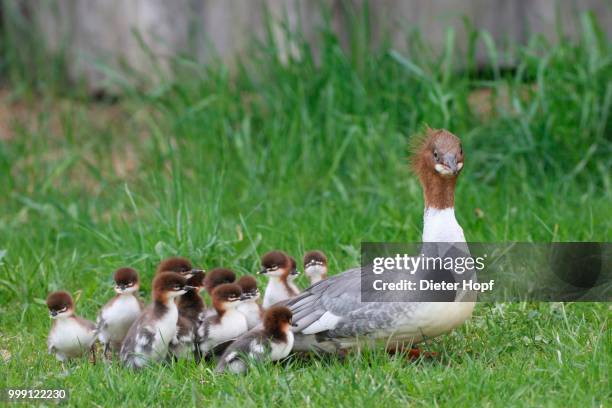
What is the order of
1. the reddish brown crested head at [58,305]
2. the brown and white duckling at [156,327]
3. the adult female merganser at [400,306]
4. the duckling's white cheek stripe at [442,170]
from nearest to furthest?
1. the adult female merganser at [400,306]
2. the brown and white duckling at [156,327]
3. the duckling's white cheek stripe at [442,170]
4. the reddish brown crested head at [58,305]

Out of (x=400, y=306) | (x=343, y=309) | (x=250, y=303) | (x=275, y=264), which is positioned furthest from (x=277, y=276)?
(x=400, y=306)

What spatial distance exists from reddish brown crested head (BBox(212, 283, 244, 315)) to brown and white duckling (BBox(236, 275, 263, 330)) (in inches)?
4.5

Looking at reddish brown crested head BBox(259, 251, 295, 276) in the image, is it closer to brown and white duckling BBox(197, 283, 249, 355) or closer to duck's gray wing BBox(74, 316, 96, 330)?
brown and white duckling BBox(197, 283, 249, 355)

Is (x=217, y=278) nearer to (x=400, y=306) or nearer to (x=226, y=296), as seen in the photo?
(x=226, y=296)

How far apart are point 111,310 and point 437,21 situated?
4.35 metres

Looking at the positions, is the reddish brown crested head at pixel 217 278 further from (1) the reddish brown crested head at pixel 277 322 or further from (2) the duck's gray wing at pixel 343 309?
(1) the reddish brown crested head at pixel 277 322

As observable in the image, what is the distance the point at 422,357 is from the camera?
4.50 metres

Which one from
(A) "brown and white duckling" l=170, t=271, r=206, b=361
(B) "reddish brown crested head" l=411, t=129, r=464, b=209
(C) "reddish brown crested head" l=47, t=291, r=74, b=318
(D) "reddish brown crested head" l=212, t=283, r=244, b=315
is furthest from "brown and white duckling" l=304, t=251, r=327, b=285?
(C) "reddish brown crested head" l=47, t=291, r=74, b=318

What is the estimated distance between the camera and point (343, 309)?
460cm

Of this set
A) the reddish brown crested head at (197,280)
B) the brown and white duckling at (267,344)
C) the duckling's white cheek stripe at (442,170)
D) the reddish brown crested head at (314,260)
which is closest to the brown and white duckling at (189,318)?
the reddish brown crested head at (197,280)

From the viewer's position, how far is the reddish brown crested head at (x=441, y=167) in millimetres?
4711

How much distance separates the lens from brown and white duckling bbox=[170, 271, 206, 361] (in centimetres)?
473

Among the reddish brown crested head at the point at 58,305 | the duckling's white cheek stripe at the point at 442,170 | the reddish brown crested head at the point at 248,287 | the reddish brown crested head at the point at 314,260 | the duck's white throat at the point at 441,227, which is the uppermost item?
the duckling's white cheek stripe at the point at 442,170

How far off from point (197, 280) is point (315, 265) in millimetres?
642
